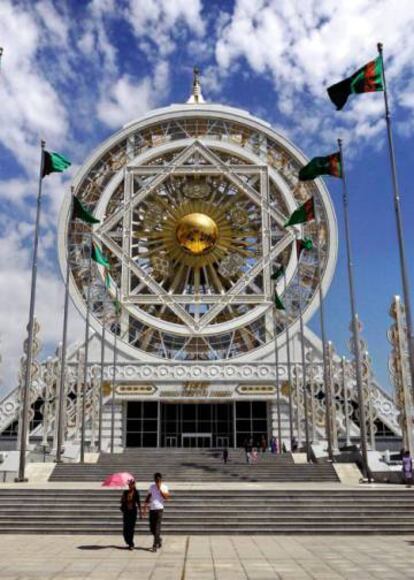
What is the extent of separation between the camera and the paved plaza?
922 centimetres

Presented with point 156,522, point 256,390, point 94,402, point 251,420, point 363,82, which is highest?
point 363,82

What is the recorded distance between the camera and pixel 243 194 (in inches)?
2266

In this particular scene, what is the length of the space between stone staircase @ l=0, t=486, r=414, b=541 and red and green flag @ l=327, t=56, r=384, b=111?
38.0ft

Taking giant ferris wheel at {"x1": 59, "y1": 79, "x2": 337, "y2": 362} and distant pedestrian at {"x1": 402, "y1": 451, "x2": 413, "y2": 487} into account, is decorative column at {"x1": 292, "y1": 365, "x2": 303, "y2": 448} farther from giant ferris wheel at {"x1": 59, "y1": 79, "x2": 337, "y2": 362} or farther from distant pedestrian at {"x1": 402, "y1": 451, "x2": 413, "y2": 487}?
distant pedestrian at {"x1": 402, "y1": 451, "x2": 413, "y2": 487}

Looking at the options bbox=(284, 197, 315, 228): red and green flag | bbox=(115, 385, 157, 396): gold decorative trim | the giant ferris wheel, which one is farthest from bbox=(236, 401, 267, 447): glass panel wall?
bbox=(284, 197, 315, 228): red and green flag

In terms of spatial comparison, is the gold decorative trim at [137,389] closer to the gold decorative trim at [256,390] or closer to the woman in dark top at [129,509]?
the gold decorative trim at [256,390]

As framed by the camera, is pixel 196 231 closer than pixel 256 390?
No

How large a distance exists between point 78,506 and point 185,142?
46.2 meters

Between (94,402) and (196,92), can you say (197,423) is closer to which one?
(94,402)

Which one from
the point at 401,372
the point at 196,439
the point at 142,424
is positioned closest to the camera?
the point at 401,372

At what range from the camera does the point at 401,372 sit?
26.4m

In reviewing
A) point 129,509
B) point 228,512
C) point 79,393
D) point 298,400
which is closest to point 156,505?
point 129,509

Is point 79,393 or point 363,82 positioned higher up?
point 363,82

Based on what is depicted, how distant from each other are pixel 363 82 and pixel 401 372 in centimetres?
1329
